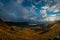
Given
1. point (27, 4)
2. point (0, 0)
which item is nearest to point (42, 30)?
point (27, 4)

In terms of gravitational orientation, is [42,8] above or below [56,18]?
above

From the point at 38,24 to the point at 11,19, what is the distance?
1.50 ft

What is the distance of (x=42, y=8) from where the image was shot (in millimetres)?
3057

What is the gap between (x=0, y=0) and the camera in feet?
9.96

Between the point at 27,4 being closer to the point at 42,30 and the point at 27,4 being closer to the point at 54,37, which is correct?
the point at 42,30

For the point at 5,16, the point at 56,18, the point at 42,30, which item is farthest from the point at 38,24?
the point at 5,16

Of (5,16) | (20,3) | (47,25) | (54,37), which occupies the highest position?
(20,3)

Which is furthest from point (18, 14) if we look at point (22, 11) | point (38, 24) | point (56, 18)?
point (56, 18)

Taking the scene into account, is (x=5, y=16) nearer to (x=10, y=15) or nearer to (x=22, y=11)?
(x=10, y=15)

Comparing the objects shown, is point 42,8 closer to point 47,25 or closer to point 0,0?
point 47,25

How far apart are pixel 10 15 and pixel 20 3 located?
0.26 m

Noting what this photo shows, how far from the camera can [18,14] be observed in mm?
3055

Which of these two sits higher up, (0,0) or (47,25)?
(0,0)

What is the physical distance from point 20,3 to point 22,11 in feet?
0.46
